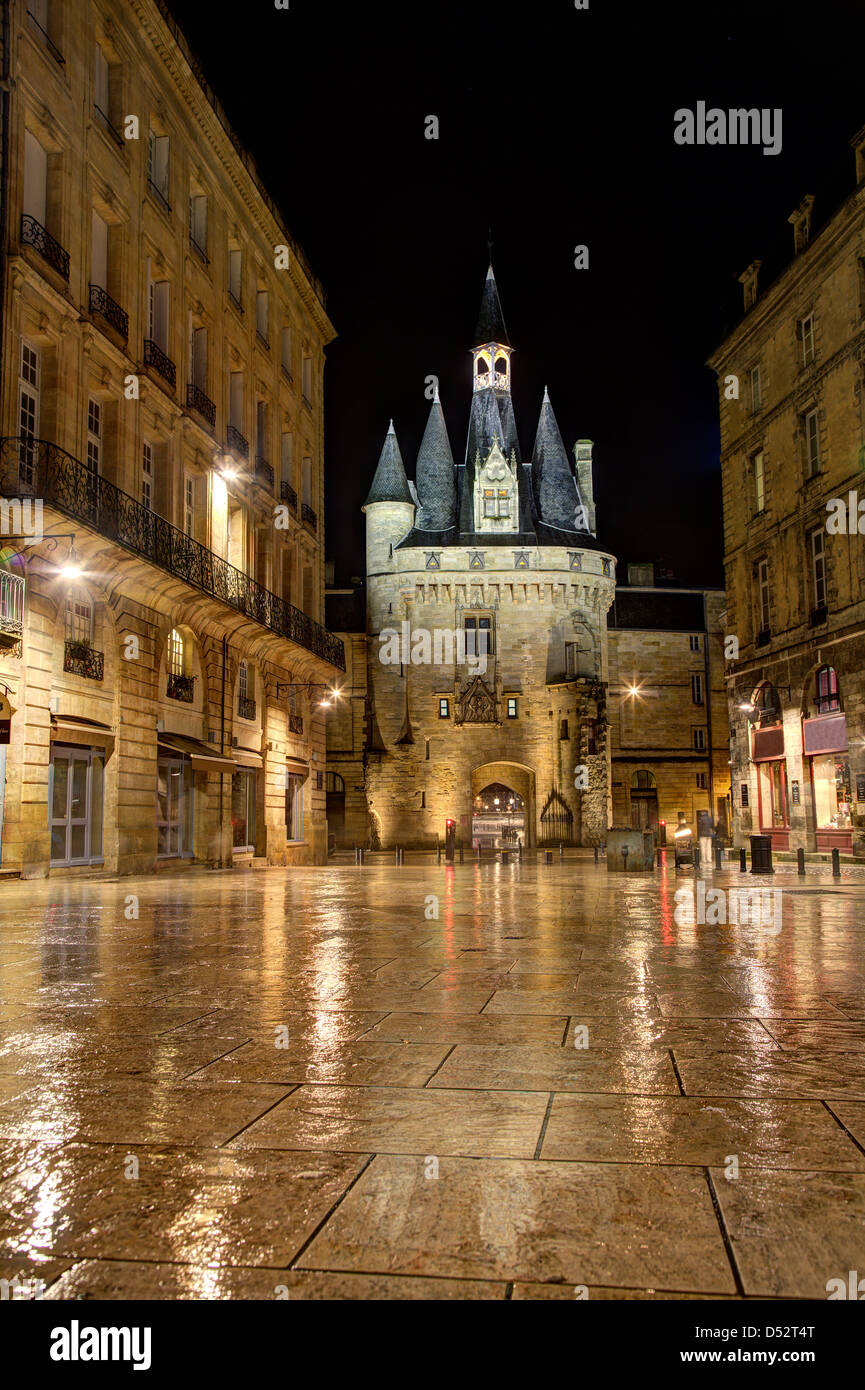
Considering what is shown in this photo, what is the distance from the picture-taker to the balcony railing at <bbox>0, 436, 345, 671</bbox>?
642 inches

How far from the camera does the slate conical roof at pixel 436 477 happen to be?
51.7 meters

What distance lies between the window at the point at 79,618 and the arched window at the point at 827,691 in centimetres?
1753

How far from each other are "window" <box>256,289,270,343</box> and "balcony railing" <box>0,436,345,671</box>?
756cm

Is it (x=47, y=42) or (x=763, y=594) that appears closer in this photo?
(x=47, y=42)

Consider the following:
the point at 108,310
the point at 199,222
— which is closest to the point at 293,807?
the point at 108,310

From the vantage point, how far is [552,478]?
52250 millimetres

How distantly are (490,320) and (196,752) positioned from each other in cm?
3805

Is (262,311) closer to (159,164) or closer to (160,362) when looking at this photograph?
(159,164)

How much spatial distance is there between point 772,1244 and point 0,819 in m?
15.2

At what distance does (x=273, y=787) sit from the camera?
28219mm

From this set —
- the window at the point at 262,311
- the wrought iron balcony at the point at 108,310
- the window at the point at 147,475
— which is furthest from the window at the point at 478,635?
the wrought iron balcony at the point at 108,310

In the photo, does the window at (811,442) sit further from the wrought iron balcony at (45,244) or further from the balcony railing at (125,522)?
the wrought iron balcony at (45,244)
